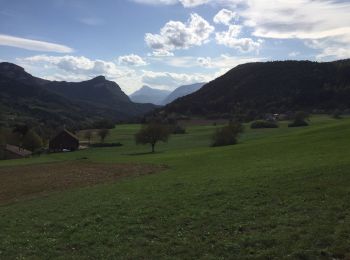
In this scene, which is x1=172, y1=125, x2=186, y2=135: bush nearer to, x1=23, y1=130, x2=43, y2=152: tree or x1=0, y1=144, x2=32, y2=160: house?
x1=23, y1=130, x2=43, y2=152: tree

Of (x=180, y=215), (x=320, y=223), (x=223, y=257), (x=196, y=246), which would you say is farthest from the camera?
(x=180, y=215)

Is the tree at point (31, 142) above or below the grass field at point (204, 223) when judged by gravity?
below

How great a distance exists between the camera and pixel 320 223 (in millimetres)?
15852

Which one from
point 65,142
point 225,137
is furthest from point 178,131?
point 225,137

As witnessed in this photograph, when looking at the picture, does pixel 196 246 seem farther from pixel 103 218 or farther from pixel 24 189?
pixel 24 189

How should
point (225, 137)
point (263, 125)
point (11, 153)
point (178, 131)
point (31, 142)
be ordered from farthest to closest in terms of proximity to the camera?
point (178, 131)
point (263, 125)
point (31, 142)
point (11, 153)
point (225, 137)

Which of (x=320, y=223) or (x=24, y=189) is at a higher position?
(x=320, y=223)

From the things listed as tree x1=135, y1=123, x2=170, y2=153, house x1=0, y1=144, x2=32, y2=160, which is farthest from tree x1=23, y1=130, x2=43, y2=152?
tree x1=135, y1=123, x2=170, y2=153

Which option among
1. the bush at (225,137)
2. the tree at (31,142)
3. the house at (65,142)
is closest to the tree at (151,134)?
the bush at (225,137)

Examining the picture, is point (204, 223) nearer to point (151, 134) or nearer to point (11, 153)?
point (151, 134)

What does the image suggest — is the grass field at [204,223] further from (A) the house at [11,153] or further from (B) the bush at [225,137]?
(A) the house at [11,153]

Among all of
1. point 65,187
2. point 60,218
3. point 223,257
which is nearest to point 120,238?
point 223,257

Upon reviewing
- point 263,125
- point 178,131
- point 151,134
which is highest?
point 263,125

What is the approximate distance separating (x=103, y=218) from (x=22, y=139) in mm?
130903
